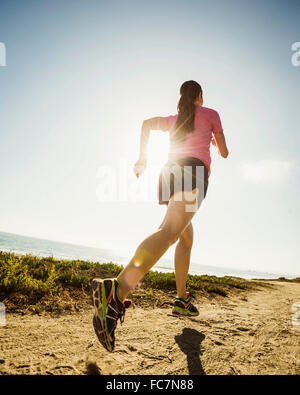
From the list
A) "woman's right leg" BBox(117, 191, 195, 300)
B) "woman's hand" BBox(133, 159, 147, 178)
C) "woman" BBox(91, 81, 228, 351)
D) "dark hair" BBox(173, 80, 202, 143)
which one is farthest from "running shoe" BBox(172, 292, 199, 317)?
"dark hair" BBox(173, 80, 202, 143)

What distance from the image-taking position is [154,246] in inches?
69.9

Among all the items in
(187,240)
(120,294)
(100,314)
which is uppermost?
(187,240)

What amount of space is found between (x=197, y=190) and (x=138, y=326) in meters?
1.59

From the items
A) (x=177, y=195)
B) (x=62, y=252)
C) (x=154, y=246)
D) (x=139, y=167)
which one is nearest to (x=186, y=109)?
(x=139, y=167)

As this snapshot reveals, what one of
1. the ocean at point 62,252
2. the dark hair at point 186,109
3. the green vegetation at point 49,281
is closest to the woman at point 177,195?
the dark hair at point 186,109

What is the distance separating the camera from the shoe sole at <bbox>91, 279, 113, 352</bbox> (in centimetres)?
151

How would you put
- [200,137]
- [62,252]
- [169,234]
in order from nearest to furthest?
1. [169,234]
2. [200,137]
3. [62,252]

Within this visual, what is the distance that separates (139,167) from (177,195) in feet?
1.62

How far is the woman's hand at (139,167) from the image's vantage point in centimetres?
223

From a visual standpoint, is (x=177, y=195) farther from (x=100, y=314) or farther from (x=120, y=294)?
(x=100, y=314)

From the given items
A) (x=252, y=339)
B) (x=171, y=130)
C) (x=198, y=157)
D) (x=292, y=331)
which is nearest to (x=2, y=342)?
(x=252, y=339)

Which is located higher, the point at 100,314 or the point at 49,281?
the point at 100,314

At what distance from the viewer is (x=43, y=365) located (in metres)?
1.34

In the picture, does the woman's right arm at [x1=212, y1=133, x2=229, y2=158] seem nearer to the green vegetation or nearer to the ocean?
the green vegetation
